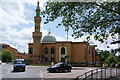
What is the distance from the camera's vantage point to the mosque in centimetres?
7550

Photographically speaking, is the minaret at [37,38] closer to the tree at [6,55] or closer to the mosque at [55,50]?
the mosque at [55,50]

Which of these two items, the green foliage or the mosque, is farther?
the mosque

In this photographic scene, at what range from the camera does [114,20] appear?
1288 centimetres

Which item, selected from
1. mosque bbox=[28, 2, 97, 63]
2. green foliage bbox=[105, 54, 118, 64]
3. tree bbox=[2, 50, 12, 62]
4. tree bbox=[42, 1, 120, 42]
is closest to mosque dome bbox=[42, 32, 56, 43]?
mosque bbox=[28, 2, 97, 63]

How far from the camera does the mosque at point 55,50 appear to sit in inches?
2972

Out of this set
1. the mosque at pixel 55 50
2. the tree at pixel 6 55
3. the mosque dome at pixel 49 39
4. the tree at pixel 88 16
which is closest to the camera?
the tree at pixel 88 16

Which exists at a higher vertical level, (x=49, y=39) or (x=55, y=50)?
(x=49, y=39)

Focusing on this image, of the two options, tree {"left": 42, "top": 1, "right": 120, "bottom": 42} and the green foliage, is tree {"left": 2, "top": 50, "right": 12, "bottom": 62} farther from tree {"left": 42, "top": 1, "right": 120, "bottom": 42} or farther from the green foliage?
tree {"left": 42, "top": 1, "right": 120, "bottom": 42}

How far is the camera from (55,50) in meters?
79.9

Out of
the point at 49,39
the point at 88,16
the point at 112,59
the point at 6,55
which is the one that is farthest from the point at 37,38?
the point at 88,16

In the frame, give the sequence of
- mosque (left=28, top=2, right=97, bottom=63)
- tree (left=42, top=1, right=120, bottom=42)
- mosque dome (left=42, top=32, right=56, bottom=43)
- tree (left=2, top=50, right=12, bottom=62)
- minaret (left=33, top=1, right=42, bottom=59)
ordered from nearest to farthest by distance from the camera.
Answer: tree (left=42, top=1, right=120, bottom=42)
mosque (left=28, top=2, right=97, bottom=63)
minaret (left=33, top=1, right=42, bottom=59)
mosque dome (left=42, top=32, right=56, bottom=43)
tree (left=2, top=50, right=12, bottom=62)

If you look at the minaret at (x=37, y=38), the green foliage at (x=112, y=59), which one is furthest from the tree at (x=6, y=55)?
the green foliage at (x=112, y=59)

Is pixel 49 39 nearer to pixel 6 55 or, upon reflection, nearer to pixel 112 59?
pixel 6 55

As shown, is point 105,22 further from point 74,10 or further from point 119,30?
point 74,10
